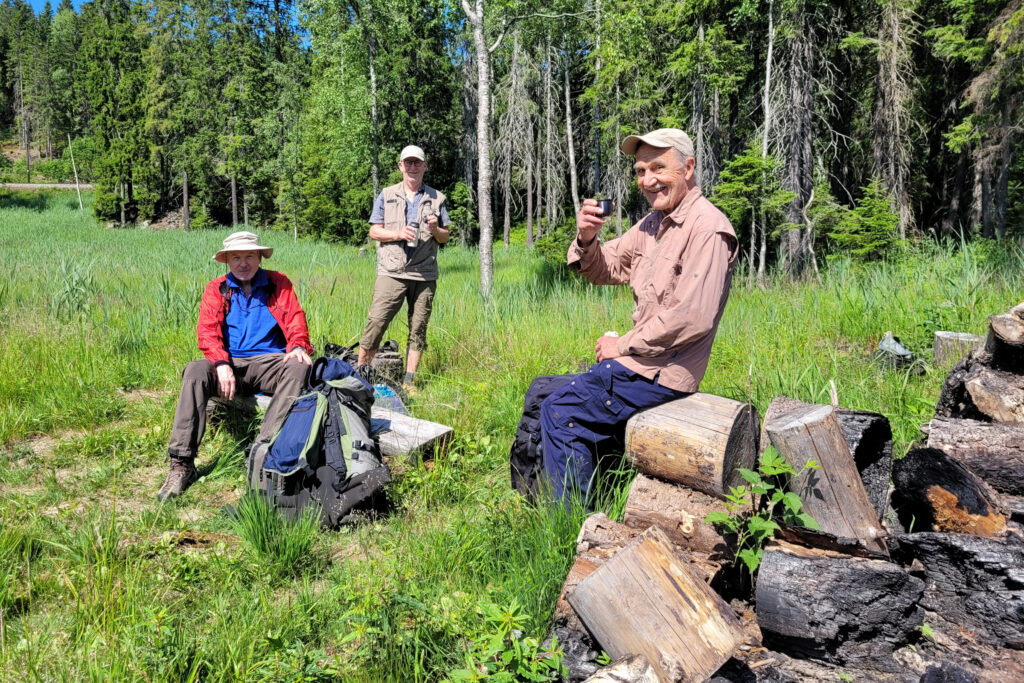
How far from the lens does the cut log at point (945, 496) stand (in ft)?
7.82

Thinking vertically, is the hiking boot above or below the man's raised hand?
below

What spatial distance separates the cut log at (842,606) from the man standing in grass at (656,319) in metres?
0.94

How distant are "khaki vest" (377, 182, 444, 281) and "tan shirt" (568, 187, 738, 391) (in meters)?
2.68

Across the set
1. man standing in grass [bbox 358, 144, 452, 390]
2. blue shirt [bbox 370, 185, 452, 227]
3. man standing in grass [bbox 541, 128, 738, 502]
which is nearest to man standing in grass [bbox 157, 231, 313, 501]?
man standing in grass [bbox 358, 144, 452, 390]

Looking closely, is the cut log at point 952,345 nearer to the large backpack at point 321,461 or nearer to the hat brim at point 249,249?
the large backpack at point 321,461

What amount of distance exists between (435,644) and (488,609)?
24 cm

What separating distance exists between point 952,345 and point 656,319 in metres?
3.12

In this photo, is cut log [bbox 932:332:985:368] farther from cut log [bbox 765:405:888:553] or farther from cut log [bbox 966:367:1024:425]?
cut log [bbox 765:405:888:553]

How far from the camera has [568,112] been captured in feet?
74.3

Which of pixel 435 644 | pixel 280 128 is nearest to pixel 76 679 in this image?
Answer: pixel 435 644

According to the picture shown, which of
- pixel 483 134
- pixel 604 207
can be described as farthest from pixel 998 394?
pixel 483 134

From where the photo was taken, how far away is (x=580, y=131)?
2723 cm

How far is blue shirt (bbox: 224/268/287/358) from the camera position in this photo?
161 inches

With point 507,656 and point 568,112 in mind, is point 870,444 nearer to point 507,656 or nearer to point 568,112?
point 507,656
